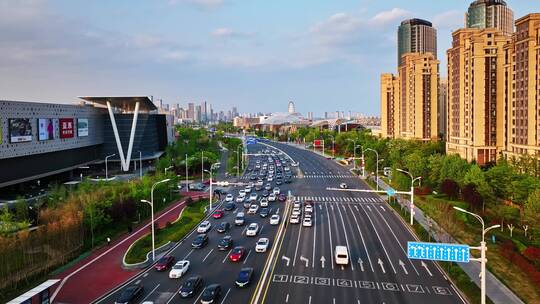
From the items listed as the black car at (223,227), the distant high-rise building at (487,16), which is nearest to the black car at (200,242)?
the black car at (223,227)

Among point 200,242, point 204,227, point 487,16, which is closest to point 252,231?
point 204,227

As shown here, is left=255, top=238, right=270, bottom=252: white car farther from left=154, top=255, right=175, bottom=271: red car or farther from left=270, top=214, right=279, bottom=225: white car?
left=270, top=214, right=279, bottom=225: white car

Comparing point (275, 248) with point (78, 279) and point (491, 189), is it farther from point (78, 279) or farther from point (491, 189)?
point (491, 189)

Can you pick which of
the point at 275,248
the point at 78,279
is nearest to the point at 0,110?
the point at 78,279

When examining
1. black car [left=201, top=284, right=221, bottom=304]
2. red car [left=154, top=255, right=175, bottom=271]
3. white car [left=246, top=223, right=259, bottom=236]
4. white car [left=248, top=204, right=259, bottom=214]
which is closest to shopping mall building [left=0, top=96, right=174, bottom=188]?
white car [left=248, top=204, right=259, bottom=214]

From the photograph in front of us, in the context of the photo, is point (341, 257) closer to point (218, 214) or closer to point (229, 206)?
point (218, 214)
